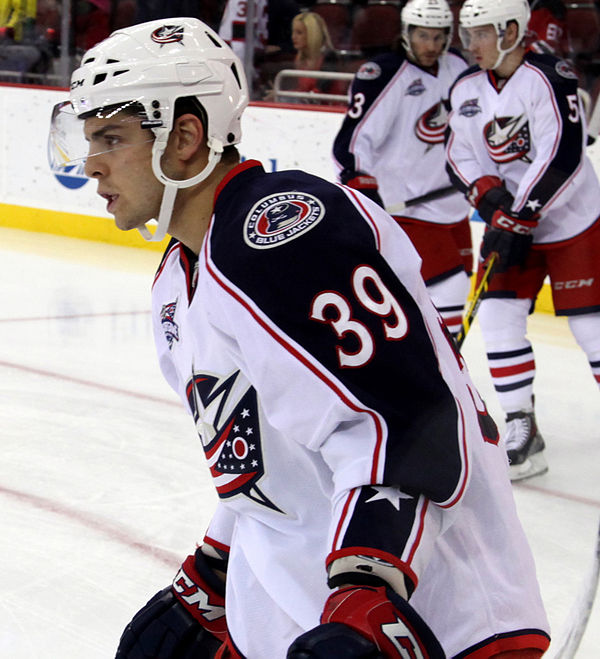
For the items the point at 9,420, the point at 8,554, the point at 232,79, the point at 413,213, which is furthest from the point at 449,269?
the point at 232,79

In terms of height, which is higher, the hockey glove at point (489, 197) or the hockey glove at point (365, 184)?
the hockey glove at point (489, 197)

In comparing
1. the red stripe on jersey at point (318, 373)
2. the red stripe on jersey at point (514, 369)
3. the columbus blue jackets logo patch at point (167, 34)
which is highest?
the columbus blue jackets logo patch at point (167, 34)

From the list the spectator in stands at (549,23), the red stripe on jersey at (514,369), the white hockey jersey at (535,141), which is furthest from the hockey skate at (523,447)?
the spectator in stands at (549,23)

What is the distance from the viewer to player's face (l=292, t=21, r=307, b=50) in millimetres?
5730

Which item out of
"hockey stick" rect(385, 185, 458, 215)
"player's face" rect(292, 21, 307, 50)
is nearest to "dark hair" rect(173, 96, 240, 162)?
"hockey stick" rect(385, 185, 458, 215)

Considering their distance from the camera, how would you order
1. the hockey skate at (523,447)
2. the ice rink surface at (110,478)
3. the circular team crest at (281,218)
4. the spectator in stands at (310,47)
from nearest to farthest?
the circular team crest at (281,218)
the ice rink surface at (110,478)
the hockey skate at (523,447)
the spectator in stands at (310,47)

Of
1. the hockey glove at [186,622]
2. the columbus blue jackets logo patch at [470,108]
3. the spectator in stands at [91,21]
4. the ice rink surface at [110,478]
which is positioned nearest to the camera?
the hockey glove at [186,622]

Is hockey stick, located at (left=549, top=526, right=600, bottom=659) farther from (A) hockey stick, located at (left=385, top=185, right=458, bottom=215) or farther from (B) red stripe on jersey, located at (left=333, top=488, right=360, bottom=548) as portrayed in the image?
(A) hockey stick, located at (left=385, top=185, right=458, bottom=215)

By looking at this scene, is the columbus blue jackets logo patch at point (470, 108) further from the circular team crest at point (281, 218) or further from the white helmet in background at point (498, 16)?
the circular team crest at point (281, 218)

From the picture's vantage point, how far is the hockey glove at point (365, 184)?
11.0 ft

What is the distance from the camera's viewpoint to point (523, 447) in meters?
2.73

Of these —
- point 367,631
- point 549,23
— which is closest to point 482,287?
point 367,631

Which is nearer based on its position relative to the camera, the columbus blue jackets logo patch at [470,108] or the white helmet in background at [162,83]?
the white helmet in background at [162,83]

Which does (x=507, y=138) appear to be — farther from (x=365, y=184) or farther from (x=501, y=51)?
(x=365, y=184)
